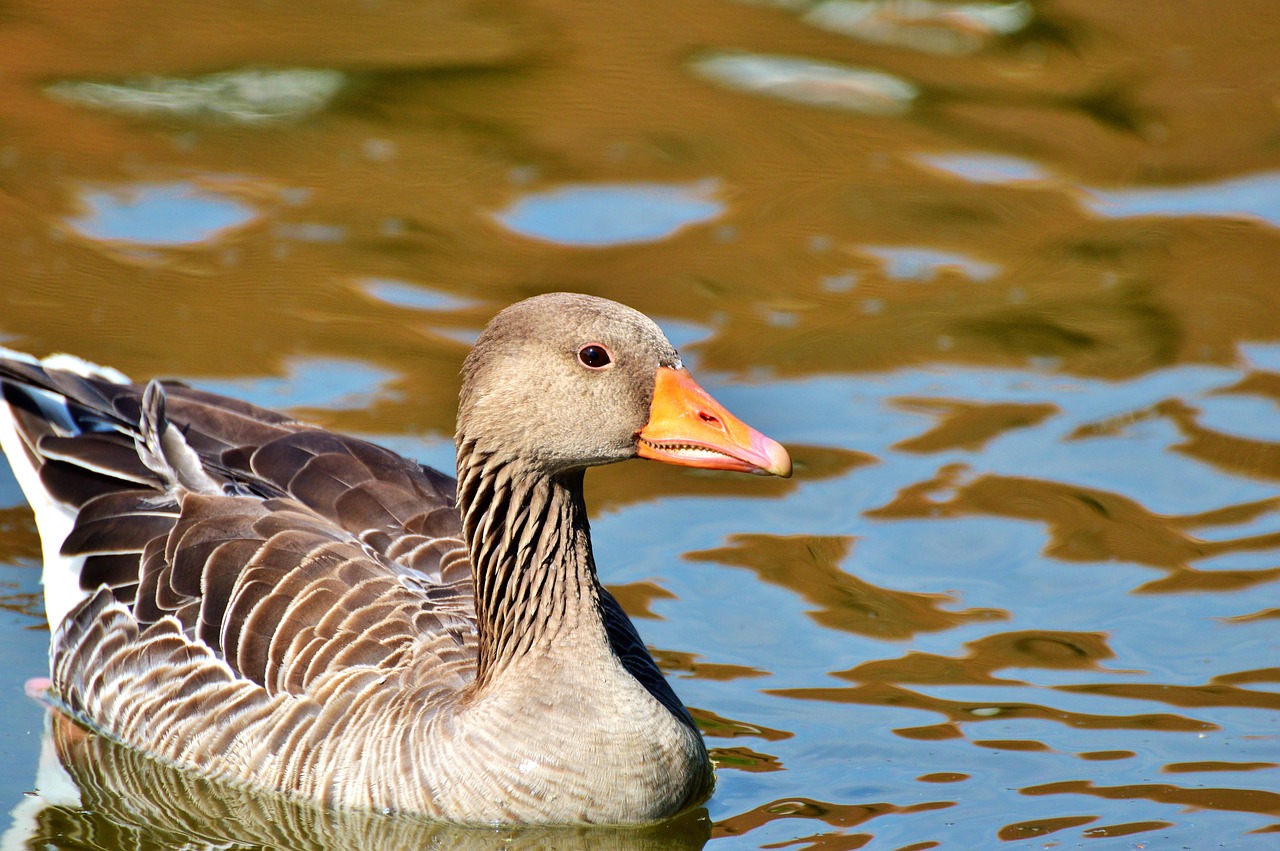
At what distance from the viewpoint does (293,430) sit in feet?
31.1

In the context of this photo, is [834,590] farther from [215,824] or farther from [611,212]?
[611,212]

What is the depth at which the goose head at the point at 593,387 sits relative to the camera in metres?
7.32

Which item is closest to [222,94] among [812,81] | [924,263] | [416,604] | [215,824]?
[812,81]

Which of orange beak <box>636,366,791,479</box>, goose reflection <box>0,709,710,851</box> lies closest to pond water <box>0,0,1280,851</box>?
goose reflection <box>0,709,710,851</box>

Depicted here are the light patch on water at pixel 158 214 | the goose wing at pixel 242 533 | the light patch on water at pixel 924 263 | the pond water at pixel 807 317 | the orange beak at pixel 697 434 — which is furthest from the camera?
the light patch on water at pixel 158 214

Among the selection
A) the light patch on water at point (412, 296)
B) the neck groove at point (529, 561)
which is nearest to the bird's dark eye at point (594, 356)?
the neck groove at point (529, 561)

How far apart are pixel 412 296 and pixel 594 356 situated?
590cm

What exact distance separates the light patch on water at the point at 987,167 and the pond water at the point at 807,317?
44 millimetres

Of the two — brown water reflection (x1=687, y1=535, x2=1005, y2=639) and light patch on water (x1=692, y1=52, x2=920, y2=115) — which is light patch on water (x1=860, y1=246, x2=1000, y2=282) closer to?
light patch on water (x1=692, y1=52, x2=920, y2=115)

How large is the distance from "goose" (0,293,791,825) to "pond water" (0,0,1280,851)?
0.30 meters

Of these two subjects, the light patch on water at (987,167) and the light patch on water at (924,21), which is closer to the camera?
the light patch on water at (987,167)

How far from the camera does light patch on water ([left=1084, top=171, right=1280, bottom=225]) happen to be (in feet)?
46.9

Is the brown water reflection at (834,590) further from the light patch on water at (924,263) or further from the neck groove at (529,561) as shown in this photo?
the light patch on water at (924,263)

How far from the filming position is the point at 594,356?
735cm
